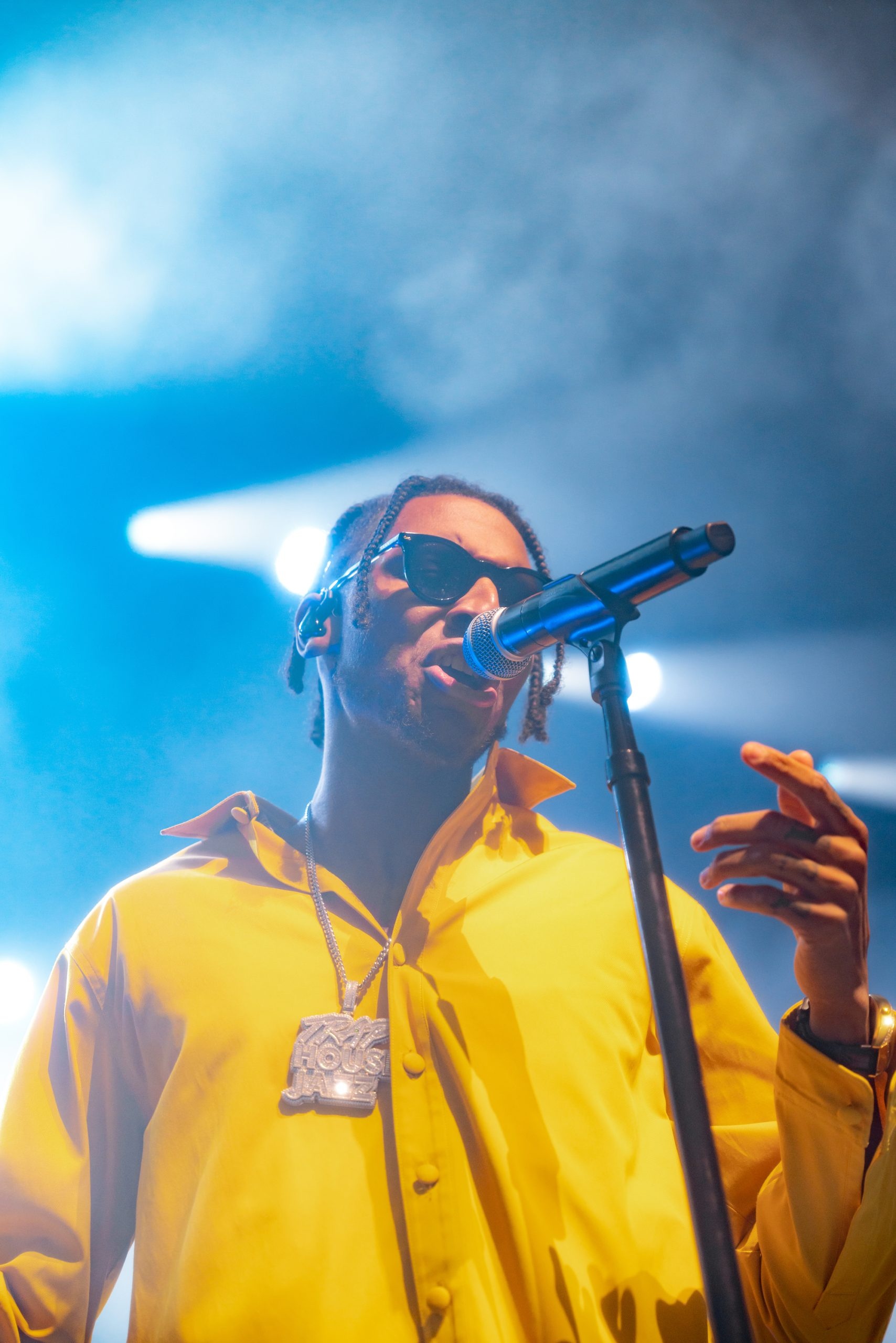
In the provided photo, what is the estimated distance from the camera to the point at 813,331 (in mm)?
4527

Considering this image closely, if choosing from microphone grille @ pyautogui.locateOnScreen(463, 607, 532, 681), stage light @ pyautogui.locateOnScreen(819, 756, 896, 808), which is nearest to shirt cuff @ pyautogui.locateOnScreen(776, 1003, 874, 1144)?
microphone grille @ pyautogui.locateOnScreen(463, 607, 532, 681)

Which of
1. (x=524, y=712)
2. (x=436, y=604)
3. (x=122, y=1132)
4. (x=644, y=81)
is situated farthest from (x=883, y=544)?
(x=122, y=1132)

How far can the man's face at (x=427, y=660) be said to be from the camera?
2.34 metres

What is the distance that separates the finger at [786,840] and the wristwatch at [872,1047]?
1.03 ft

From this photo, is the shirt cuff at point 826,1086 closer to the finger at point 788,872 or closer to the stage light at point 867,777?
the finger at point 788,872

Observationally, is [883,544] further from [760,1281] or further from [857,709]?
[760,1281]

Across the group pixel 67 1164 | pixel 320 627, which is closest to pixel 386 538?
pixel 320 627

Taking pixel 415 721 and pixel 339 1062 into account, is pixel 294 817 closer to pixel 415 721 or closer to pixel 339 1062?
pixel 415 721

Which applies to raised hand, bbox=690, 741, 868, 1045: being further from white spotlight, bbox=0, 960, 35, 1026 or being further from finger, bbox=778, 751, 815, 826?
white spotlight, bbox=0, 960, 35, 1026

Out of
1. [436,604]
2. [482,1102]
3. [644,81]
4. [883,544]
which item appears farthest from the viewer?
[883,544]

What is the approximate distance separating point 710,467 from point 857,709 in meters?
2.22

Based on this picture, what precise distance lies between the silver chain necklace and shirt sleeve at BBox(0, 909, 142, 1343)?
52 cm

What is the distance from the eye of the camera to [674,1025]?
1.06 m

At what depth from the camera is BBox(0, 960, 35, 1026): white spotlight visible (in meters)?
5.36
